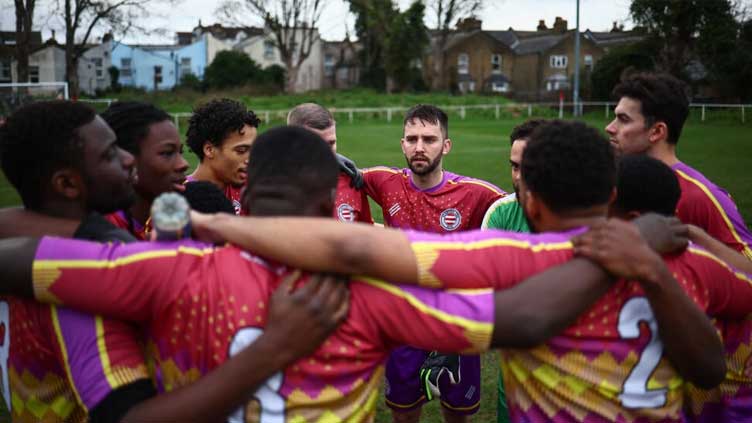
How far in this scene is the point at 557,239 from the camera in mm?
2285

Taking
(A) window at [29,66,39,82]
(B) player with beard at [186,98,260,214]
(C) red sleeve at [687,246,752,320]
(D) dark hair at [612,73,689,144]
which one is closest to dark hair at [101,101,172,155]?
(B) player with beard at [186,98,260,214]

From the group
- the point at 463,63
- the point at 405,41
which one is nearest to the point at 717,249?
the point at 405,41

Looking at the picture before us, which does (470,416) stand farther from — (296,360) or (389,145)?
(389,145)

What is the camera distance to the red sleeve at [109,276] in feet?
6.73

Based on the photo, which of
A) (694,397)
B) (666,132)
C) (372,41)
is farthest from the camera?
(372,41)

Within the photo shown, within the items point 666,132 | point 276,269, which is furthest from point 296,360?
point 666,132

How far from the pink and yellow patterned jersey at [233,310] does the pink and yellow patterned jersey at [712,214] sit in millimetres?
2152

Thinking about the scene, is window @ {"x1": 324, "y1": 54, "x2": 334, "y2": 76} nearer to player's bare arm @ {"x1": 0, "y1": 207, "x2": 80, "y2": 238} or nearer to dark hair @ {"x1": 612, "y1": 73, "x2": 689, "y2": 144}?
dark hair @ {"x1": 612, "y1": 73, "x2": 689, "y2": 144}

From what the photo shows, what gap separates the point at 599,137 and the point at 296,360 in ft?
4.30

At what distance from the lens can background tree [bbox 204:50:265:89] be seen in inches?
2581

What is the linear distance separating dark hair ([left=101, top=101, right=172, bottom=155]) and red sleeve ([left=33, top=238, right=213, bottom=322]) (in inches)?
56.4

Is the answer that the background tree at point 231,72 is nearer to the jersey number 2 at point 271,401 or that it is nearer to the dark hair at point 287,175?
the dark hair at point 287,175

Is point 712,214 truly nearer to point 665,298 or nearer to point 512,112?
point 665,298

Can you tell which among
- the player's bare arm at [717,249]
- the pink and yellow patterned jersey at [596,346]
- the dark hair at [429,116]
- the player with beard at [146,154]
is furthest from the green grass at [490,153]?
the pink and yellow patterned jersey at [596,346]
